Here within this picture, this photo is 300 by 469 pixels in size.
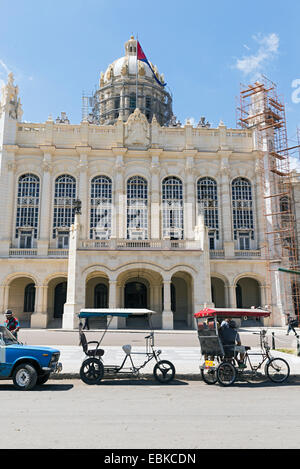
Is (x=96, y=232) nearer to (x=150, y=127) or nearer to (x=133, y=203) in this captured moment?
(x=133, y=203)

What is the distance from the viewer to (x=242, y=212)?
39219mm

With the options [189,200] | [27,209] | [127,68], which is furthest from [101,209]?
[127,68]

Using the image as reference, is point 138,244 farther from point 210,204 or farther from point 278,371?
point 278,371

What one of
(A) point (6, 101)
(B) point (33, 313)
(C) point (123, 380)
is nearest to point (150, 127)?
(A) point (6, 101)

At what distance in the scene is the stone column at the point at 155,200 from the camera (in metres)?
37.4

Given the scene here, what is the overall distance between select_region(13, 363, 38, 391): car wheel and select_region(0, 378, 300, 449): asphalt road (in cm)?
24

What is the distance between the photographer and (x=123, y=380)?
458 inches

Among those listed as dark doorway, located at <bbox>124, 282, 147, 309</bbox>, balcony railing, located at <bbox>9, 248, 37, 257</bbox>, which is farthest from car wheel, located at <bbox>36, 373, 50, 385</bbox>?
dark doorway, located at <bbox>124, 282, 147, 309</bbox>

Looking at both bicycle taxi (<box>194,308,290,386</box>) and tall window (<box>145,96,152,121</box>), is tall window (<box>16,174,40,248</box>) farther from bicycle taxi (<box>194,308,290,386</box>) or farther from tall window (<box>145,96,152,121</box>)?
bicycle taxi (<box>194,308,290,386</box>)

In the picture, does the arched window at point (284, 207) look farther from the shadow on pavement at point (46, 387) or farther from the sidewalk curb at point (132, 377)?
the shadow on pavement at point (46, 387)

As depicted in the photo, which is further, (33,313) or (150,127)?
(150,127)
